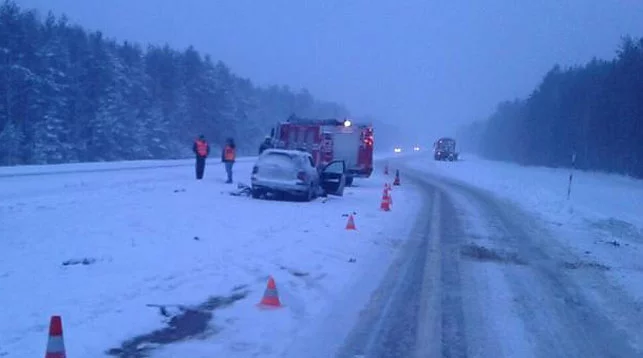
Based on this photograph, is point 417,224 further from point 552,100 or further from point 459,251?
point 552,100

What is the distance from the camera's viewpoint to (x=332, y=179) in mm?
25344

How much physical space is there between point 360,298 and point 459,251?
5239mm

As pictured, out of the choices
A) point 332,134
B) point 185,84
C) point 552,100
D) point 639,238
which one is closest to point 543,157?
point 552,100

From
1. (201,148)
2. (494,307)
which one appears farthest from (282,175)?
(494,307)

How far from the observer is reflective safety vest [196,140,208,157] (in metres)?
27.6

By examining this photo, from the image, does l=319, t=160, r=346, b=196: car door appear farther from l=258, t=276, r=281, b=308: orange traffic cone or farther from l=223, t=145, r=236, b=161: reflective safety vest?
l=258, t=276, r=281, b=308: orange traffic cone

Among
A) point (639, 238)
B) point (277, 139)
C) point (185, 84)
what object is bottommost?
point (639, 238)

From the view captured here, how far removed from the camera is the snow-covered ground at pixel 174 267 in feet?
23.7

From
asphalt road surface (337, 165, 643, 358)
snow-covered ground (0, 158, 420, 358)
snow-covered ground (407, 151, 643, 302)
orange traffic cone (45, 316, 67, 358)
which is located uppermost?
orange traffic cone (45, 316, 67, 358)

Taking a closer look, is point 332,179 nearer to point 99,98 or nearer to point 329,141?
point 329,141

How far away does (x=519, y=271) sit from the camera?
40.5 ft

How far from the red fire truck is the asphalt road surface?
16034mm

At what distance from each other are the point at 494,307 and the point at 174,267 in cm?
440

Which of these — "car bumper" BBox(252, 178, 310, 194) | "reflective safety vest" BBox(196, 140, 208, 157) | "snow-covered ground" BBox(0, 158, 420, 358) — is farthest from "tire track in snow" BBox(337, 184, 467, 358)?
"reflective safety vest" BBox(196, 140, 208, 157)
